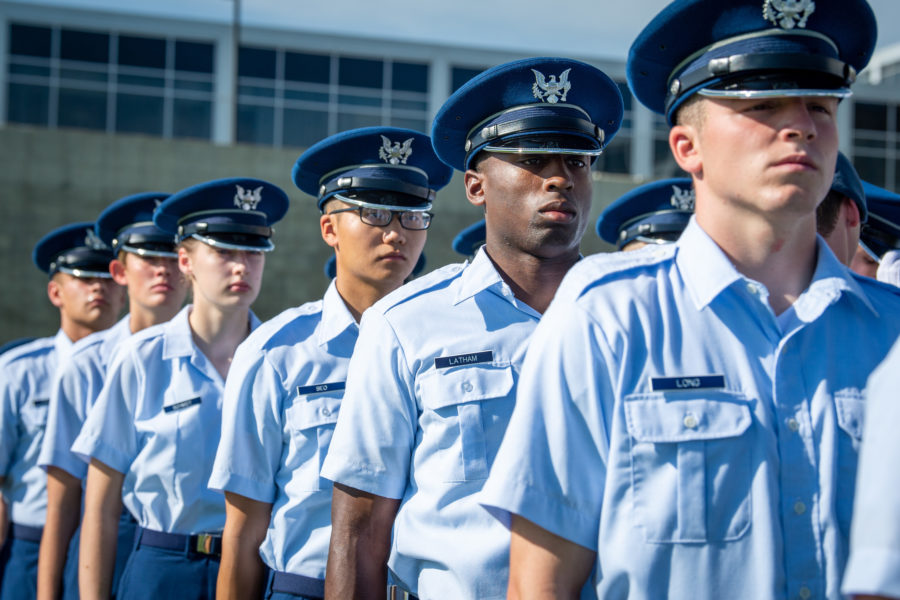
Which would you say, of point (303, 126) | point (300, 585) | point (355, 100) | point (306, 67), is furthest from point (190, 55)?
Result: point (300, 585)

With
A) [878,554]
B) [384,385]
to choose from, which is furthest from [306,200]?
[878,554]

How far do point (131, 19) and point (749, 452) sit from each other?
25.0 m

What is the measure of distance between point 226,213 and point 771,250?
341cm

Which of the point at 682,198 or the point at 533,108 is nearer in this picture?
the point at 533,108

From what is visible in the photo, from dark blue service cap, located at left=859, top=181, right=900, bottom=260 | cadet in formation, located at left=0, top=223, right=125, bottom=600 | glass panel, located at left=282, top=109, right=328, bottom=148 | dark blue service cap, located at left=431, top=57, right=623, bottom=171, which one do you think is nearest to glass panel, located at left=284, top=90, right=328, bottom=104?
glass panel, located at left=282, top=109, right=328, bottom=148

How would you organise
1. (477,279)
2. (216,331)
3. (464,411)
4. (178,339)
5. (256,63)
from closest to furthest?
1. (464,411)
2. (477,279)
3. (178,339)
4. (216,331)
5. (256,63)

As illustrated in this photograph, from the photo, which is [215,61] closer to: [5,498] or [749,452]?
[5,498]

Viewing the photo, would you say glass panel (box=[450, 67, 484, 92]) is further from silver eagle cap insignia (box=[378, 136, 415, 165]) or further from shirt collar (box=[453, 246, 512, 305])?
shirt collar (box=[453, 246, 512, 305])

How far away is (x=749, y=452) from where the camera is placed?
1814mm

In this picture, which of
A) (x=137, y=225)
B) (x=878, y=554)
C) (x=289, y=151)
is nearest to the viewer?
(x=878, y=554)

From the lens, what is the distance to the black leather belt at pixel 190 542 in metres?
4.28

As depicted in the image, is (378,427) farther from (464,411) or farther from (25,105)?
(25,105)

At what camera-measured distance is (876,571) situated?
4.14ft

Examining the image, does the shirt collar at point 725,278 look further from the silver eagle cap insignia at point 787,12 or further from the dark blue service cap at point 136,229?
the dark blue service cap at point 136,229
